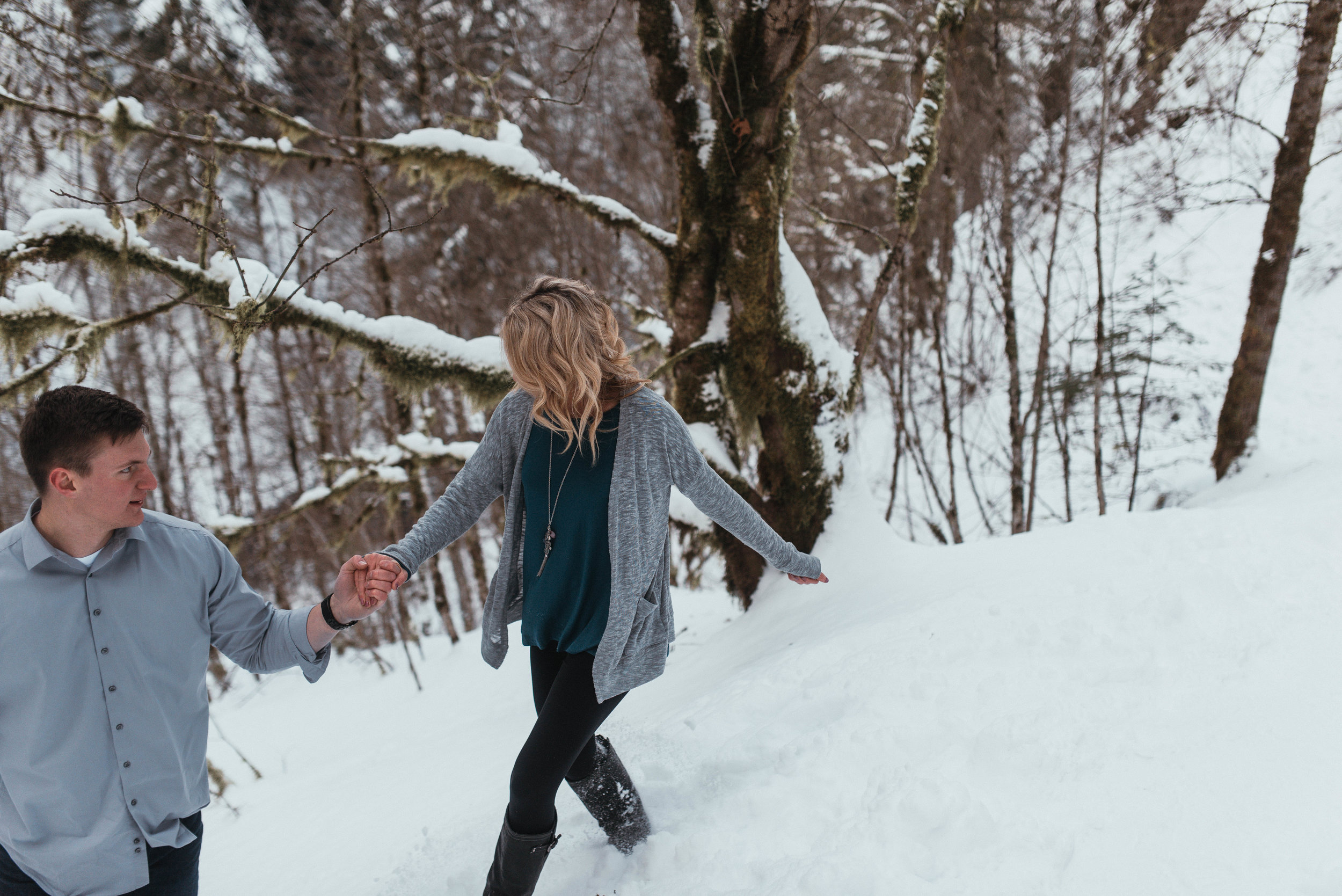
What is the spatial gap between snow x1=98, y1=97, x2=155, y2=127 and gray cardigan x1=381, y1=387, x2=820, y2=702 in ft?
12.3

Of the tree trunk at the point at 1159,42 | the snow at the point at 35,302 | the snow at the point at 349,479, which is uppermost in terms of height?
the tree trunk at the point at 1159,42

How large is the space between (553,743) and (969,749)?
1315mm

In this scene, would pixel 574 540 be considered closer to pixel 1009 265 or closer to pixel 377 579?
pixel 377 579

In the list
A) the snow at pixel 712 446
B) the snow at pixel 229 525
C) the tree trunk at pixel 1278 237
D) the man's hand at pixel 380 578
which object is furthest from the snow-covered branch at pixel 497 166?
the tree trunk at pixel 1278 237

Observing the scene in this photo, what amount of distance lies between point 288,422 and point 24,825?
1170 cm

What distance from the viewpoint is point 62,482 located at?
148 centimetres

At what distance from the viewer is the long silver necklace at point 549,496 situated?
1980 millimetres

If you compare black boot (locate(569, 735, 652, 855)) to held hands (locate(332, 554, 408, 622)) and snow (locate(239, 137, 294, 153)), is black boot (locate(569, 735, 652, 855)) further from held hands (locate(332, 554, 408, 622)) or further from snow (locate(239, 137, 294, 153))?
snow (locate(239, 137, 294, 153))

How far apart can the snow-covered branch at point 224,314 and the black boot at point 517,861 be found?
91.6 inches

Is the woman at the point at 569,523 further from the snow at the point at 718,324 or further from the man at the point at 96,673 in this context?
the snow at the point at 718,324

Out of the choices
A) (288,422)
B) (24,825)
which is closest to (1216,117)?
(24,825)

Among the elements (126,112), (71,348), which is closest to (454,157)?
(126,112)

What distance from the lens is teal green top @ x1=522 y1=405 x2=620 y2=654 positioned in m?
1.97

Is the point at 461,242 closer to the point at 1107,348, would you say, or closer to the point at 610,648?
the point at 1107,348
